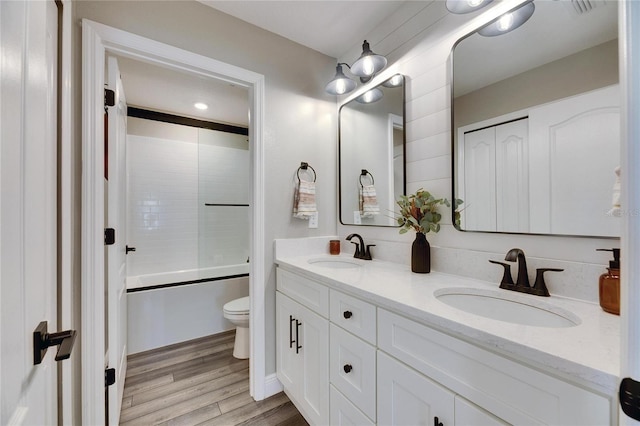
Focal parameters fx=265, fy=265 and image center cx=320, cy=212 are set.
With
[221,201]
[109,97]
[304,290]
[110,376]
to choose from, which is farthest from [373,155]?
[221,201]

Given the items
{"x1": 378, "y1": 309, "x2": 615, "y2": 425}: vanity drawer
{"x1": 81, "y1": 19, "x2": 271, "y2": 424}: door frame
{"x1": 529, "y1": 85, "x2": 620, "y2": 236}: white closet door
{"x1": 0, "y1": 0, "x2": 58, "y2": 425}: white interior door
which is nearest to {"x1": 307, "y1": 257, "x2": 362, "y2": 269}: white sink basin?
{"x1": 378, "y1": 309, "x2": 615, "y2": 425}: vanity drawer

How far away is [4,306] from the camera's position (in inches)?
17.8

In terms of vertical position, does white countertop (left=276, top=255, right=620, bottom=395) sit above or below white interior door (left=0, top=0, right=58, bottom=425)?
below

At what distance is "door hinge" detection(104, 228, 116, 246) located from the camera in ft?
4.44

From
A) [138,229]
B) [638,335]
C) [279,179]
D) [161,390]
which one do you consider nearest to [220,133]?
[138,229]

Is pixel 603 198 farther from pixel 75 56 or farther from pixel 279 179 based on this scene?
pixel 75 56

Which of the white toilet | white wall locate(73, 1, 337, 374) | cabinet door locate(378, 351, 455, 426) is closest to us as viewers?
cabinet door locate(378, 351, 455, 426)

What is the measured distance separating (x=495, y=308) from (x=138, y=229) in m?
3.25

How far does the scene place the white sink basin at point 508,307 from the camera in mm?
902

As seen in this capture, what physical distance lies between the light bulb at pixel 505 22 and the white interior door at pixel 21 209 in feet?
5.33

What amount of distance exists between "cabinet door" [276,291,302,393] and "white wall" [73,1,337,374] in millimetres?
69

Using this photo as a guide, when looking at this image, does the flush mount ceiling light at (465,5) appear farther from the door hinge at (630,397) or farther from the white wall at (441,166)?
the door hinge at (630,397)

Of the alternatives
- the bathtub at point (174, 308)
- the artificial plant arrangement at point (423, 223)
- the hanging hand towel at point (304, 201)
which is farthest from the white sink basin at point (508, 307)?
the bathtub at point (174, 308)

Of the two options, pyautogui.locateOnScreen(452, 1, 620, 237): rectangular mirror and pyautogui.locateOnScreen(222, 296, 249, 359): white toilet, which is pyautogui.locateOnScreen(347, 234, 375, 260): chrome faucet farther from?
pyautogui.locateOnScreen(222, 296, 249, 359): white toilet
